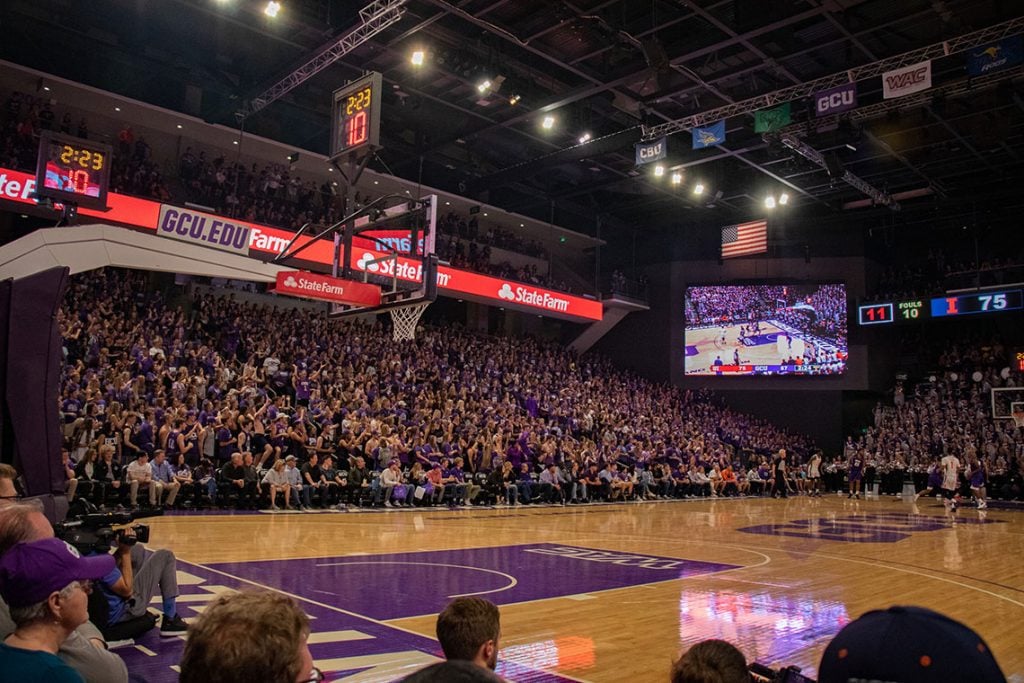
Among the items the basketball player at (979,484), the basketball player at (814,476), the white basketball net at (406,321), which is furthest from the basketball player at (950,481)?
the white basketball net at (406,321)

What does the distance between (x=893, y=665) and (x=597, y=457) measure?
22.2m

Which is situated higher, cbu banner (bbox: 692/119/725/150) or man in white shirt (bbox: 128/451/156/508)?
cbu banner (bbox: 692/119/725/150)

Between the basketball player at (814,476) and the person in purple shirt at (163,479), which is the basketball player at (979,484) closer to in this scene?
the basketball player at (814,476)

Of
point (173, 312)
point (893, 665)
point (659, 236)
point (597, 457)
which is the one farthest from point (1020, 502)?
point (893, 665)

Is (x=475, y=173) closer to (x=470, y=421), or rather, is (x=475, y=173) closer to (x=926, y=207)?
(x=470, y=421)

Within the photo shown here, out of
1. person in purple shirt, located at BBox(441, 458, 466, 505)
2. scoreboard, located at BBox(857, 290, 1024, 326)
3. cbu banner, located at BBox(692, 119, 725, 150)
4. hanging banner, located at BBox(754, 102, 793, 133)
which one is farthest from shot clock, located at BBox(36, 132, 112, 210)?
scoreboard, located at BBox(857, 290, 1024, 326)

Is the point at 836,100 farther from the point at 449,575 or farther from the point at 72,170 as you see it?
the point at 72,170

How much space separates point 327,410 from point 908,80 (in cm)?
1413

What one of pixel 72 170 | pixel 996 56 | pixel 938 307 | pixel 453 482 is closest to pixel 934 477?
pixel 938 307

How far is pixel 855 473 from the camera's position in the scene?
25.5m

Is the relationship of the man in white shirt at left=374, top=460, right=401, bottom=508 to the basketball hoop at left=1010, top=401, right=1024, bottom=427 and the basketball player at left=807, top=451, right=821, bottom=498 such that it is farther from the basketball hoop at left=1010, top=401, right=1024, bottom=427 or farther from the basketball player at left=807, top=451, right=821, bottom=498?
the basketball hoop at left=1010, top=401, right=1024, bottom=427

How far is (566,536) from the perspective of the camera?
1254 centimetres

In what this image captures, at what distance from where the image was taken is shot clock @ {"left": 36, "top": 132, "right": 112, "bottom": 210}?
11461 millimetres

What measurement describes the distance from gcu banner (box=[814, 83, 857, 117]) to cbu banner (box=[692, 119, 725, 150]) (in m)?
2.42
